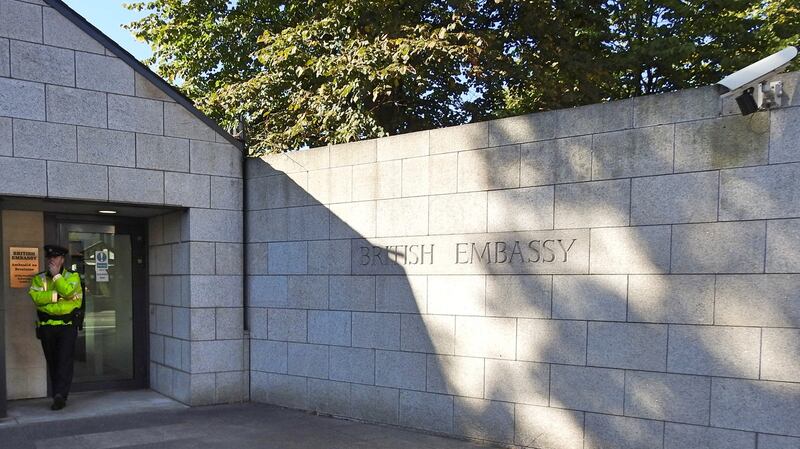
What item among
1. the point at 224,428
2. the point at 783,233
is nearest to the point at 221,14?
the point at 224,428

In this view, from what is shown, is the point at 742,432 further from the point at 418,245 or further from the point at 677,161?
the point at 418,245

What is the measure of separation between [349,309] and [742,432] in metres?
4.06

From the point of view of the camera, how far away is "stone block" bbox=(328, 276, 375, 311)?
668cm

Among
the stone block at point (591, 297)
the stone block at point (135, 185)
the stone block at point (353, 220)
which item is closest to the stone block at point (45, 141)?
the stone block at point (135, 185)

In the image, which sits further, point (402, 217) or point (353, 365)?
point (353, 365)

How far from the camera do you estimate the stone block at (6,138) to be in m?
6.19

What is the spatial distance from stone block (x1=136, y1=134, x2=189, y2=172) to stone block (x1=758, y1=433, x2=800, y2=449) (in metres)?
6.65

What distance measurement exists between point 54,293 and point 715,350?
719 centimetres

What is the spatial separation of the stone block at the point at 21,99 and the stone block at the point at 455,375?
5.10 m

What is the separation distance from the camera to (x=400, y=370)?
21.0 feet

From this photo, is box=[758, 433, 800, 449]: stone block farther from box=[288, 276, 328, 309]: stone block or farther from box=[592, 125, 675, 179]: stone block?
box=[288, 276, 328, 309]: stone block

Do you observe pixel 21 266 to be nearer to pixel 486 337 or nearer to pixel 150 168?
pixel 150 168

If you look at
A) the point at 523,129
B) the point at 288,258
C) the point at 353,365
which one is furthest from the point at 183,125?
the point at 523,129

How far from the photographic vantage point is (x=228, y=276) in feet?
25.3
